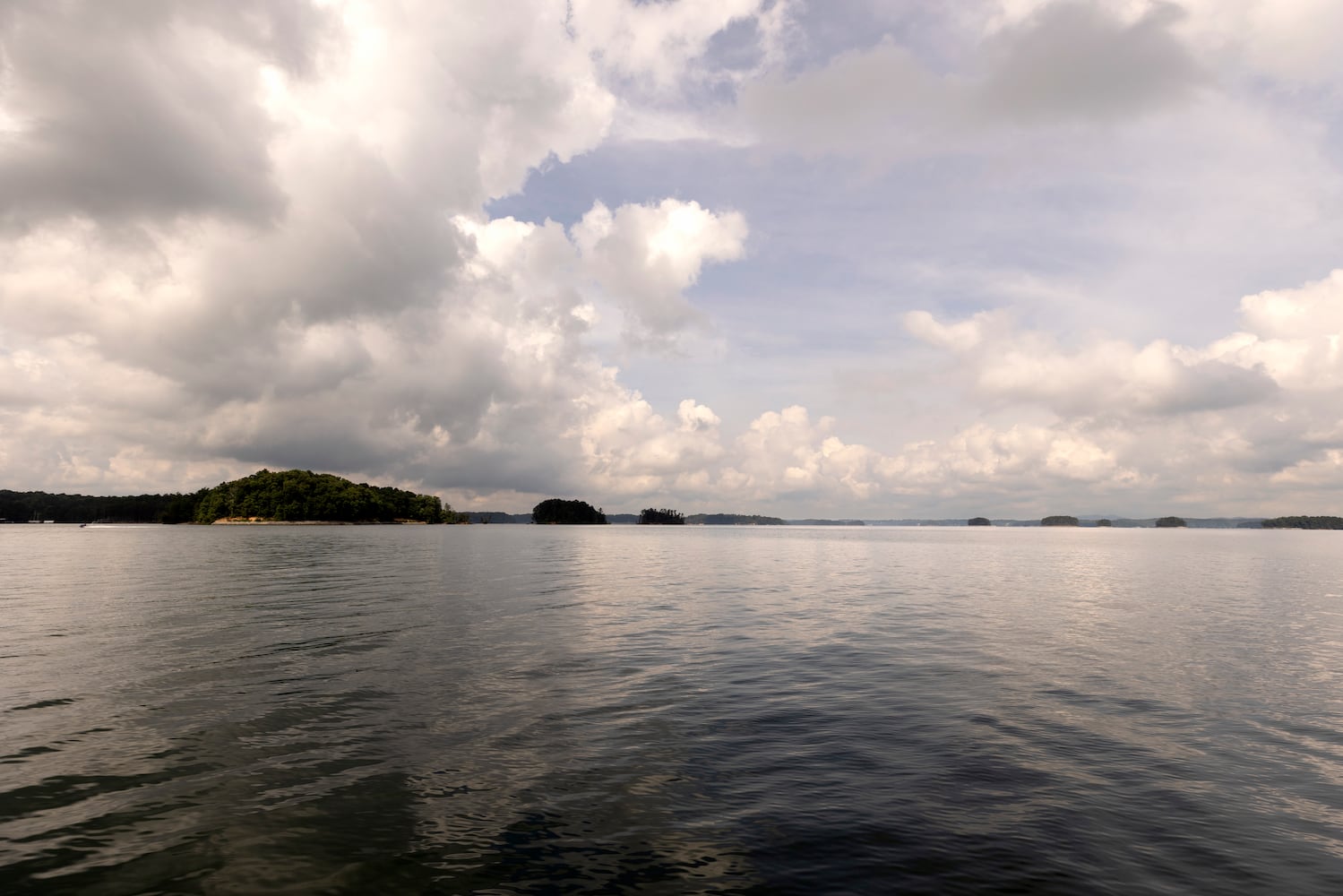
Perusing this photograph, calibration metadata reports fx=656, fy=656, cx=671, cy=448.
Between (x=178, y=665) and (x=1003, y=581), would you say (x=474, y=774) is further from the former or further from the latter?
(x=1003, y=581)

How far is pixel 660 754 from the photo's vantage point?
16.8 m

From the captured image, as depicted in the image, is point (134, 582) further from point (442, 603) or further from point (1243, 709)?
point (1243, 709)

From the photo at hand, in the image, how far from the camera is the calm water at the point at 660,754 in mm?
11438

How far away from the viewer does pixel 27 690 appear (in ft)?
72.2

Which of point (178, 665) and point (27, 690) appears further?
point (178, 665)

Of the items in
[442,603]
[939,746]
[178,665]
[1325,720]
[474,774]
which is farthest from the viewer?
[442,603]

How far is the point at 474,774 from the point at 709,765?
5.58m

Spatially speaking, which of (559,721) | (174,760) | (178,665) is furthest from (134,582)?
(559,721)

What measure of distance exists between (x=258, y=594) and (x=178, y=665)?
26.3 metres

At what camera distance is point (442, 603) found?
147ft

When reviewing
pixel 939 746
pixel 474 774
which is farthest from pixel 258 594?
pixel 939 746

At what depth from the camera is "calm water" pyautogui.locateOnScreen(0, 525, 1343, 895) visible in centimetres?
1144

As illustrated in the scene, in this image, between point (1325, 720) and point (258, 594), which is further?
point (258, 594)

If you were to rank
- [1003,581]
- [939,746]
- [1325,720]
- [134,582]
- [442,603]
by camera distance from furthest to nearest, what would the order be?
[1003,581] < [134,582] < [442,603] < [1325,720] < [939,746]
